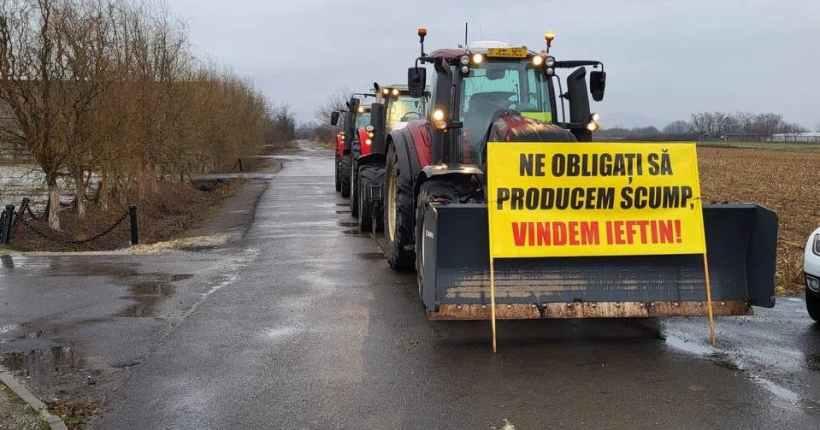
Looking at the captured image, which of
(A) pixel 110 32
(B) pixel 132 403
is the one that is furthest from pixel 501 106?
(A) pixel 110 32

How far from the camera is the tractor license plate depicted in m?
8.25

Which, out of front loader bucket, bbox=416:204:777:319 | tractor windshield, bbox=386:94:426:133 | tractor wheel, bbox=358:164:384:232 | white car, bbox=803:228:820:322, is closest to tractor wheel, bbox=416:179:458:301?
front loader bucket, bbox=416:204:777:319

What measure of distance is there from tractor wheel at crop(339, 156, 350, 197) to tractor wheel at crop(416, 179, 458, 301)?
14.3 m

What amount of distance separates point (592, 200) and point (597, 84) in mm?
2470

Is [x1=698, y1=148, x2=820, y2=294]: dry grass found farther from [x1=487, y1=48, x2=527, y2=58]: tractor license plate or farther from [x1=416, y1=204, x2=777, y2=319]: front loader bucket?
[x1=487, y1=48, x2=527, y2=58]: tractor license plate

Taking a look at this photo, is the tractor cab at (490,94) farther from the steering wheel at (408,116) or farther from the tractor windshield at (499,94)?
the steering wheel at (408,116)

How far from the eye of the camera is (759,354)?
5.94 meters

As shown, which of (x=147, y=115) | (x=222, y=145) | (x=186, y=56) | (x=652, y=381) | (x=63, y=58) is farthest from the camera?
(x=222, y=145)

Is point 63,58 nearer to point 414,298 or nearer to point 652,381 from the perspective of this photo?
point 414,298

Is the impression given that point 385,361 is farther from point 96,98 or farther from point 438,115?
point 96,98

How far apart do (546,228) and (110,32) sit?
1688cm

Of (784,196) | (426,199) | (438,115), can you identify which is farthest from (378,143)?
(784,196)

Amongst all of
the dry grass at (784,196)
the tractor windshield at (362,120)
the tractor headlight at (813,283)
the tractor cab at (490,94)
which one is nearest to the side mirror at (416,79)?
the tractor cab at (490,94)

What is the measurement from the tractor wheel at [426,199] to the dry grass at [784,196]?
14.2ft
